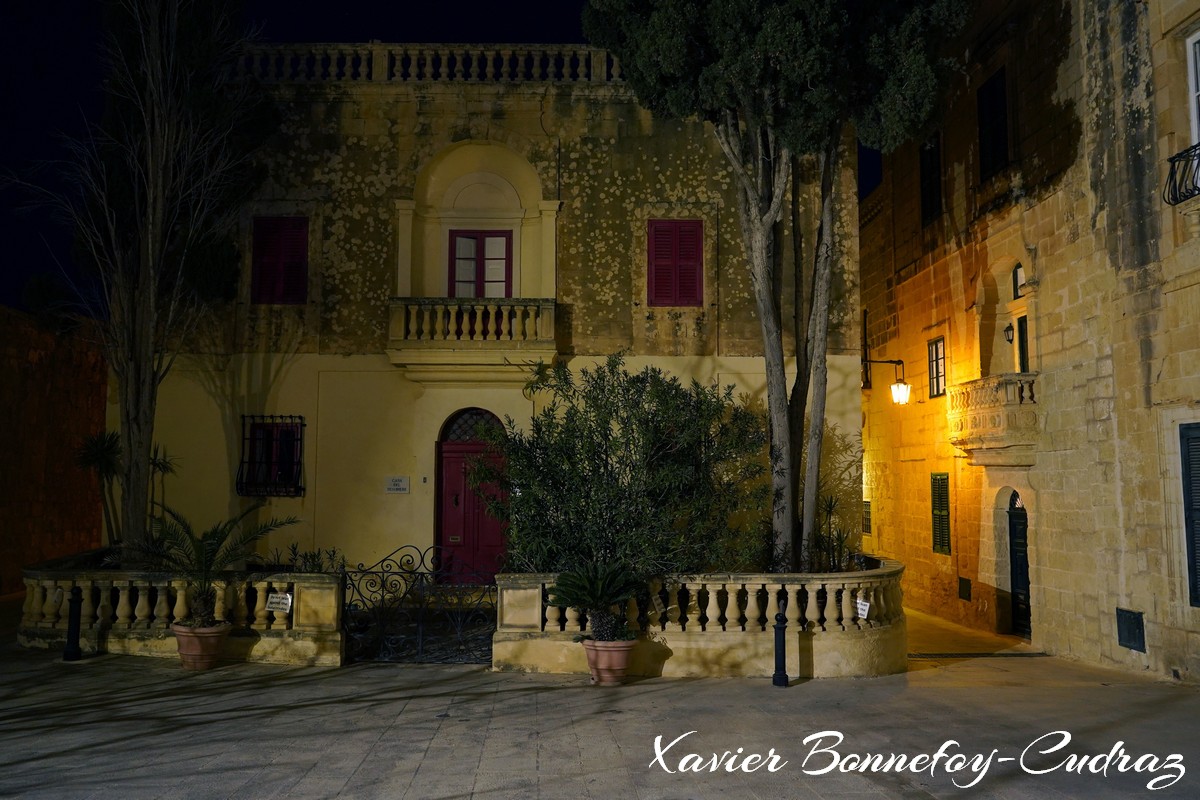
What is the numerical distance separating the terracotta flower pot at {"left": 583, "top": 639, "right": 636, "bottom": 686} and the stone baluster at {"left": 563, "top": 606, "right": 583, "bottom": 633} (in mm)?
613

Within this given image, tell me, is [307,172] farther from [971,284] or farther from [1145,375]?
[1145,375]

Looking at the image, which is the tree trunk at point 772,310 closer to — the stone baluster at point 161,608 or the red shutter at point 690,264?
the red shutter at point 690,264

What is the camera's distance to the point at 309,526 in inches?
615

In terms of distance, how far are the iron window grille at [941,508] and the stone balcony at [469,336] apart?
792cm

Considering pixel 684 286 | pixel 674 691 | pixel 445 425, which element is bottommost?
pixel 674 691

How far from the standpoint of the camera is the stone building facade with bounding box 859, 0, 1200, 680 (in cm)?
1092

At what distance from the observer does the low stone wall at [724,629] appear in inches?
408

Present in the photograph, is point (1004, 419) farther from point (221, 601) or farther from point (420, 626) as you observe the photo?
point (221, 601)

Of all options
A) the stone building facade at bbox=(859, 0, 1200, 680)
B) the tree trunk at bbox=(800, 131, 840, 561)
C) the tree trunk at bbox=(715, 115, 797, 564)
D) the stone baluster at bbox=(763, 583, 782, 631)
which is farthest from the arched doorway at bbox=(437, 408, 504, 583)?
the stone building facade at bbox=(859, 0, 1200, 680)

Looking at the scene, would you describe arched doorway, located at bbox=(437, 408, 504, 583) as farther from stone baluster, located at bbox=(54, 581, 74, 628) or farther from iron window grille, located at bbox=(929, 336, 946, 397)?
iron window grille, located at bbox=(929, 336, 946, 397)

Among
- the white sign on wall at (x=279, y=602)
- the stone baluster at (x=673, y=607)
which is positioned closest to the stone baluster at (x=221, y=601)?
the white sign on wall at (x=279, y=602)

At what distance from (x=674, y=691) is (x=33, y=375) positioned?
15767 mm

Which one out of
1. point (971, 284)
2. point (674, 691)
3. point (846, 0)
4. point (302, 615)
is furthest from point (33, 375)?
point (971, 284)

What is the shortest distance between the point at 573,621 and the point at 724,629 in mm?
1722
